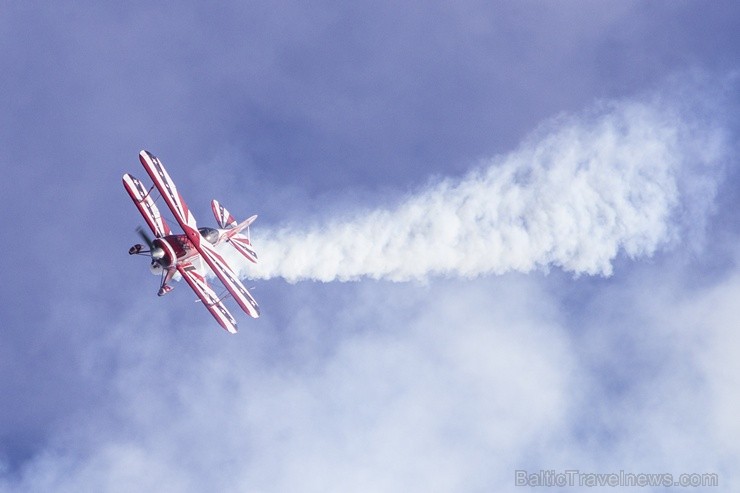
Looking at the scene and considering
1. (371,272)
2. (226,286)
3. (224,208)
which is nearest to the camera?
(226,286)

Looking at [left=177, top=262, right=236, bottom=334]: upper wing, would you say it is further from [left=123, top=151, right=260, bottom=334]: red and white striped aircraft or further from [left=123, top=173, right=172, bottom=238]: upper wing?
[left=123, top=173, right=172, bottom=238]: upper wing

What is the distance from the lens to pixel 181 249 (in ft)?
289

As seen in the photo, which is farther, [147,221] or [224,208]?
[224,208]

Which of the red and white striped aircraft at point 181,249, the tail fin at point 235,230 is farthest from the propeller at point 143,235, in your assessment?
the tail fin at point 235,230

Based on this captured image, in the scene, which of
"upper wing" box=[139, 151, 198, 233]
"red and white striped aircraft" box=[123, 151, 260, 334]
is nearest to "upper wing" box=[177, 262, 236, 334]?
"red and white striped aircraft" box=[123, 151, 260, 334]

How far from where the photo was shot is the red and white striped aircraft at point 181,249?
86.8m

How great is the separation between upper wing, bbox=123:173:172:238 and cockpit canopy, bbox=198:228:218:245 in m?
2.97

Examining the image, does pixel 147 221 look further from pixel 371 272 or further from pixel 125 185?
pixel 371 272

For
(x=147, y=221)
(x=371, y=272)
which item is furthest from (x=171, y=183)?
(x=371, y=272)

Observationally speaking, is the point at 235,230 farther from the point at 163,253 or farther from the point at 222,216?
the point at 163,253

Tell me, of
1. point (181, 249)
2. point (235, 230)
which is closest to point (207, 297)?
point (181, 249)

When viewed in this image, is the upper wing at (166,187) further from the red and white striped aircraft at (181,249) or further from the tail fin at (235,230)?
the tail fin at (235,230)

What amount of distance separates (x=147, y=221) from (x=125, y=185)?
3.61m

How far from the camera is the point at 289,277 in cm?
9419
